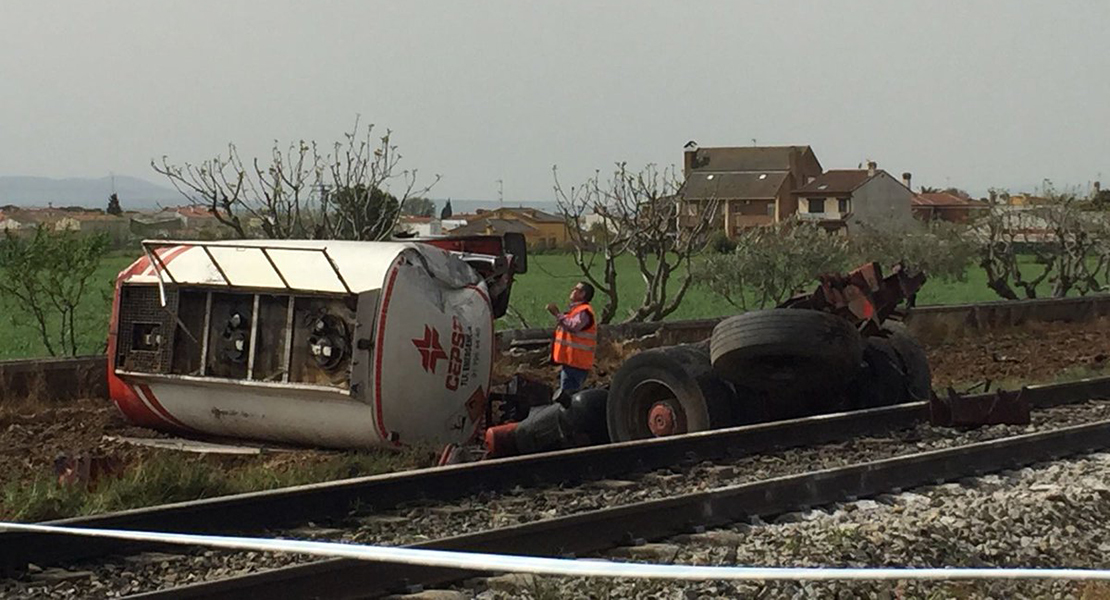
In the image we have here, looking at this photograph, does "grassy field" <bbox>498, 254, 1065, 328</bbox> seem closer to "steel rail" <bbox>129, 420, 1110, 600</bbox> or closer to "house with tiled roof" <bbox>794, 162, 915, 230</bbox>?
"steel rail" <bbox>129, 420, 1110, 600</bbox>

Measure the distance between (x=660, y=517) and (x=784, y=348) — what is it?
435 cm

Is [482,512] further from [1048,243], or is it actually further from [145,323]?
[1048,243]

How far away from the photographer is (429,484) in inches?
377

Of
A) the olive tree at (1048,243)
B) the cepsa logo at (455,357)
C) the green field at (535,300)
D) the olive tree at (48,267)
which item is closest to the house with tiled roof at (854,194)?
the green field at (535,300)

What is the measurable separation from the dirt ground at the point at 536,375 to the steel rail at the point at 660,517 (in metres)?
4.18

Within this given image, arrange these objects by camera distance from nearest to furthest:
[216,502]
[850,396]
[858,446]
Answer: [216,502] → [858,446] → [850,396]

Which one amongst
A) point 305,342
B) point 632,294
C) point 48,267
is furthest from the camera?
point 632,294

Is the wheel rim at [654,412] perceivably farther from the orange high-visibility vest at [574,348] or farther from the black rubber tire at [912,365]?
the black rubber tire at [912,365]

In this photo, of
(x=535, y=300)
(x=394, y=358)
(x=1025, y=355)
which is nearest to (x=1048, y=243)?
(x=535, y=300)

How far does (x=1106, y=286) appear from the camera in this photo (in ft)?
139

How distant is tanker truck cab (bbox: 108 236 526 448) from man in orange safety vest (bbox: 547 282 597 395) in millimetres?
719

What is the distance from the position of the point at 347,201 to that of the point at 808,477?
17372 millimetres

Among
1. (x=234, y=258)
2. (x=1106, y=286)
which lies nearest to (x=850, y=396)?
(x=234, y=258)

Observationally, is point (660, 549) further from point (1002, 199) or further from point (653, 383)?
point (1002, 199)
